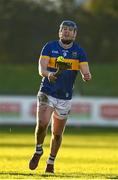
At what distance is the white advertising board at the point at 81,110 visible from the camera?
34.6 m

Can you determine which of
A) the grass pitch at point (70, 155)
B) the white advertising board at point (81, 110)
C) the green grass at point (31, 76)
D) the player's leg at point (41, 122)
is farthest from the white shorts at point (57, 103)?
the green grass at point (31, 76)

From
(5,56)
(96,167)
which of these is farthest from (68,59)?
(5,56)

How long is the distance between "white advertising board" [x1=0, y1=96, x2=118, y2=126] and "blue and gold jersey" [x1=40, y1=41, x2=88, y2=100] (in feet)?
69.6

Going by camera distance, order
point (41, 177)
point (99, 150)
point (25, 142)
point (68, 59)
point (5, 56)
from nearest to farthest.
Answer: point (41, 177)
point (68, 59)
point (99, 150)
point (25, 142)
point (5, 56)

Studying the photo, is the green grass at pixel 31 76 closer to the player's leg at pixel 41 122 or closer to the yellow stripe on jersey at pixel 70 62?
the player's leg at pixel 41 122

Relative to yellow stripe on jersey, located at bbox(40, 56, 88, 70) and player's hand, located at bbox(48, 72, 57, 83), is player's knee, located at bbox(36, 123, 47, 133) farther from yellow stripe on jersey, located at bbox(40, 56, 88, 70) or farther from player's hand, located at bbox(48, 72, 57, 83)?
yellow stripe on jersey, located at bbox(40, 56, 88, 70)

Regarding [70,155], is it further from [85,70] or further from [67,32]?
[67,32]

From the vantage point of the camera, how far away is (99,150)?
901 inches

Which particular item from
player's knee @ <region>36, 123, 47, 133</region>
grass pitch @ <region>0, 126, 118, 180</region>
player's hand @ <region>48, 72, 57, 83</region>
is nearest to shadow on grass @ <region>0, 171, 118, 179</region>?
grass pitch @ <region>0, 126, 118, 180</region>

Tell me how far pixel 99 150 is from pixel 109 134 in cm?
1023

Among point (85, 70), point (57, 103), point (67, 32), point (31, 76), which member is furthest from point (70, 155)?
point (31, 76)

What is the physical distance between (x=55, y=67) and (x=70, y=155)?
748 centimetres

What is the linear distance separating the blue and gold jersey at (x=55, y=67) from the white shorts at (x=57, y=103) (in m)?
0.07

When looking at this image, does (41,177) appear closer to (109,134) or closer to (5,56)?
(109,134)
